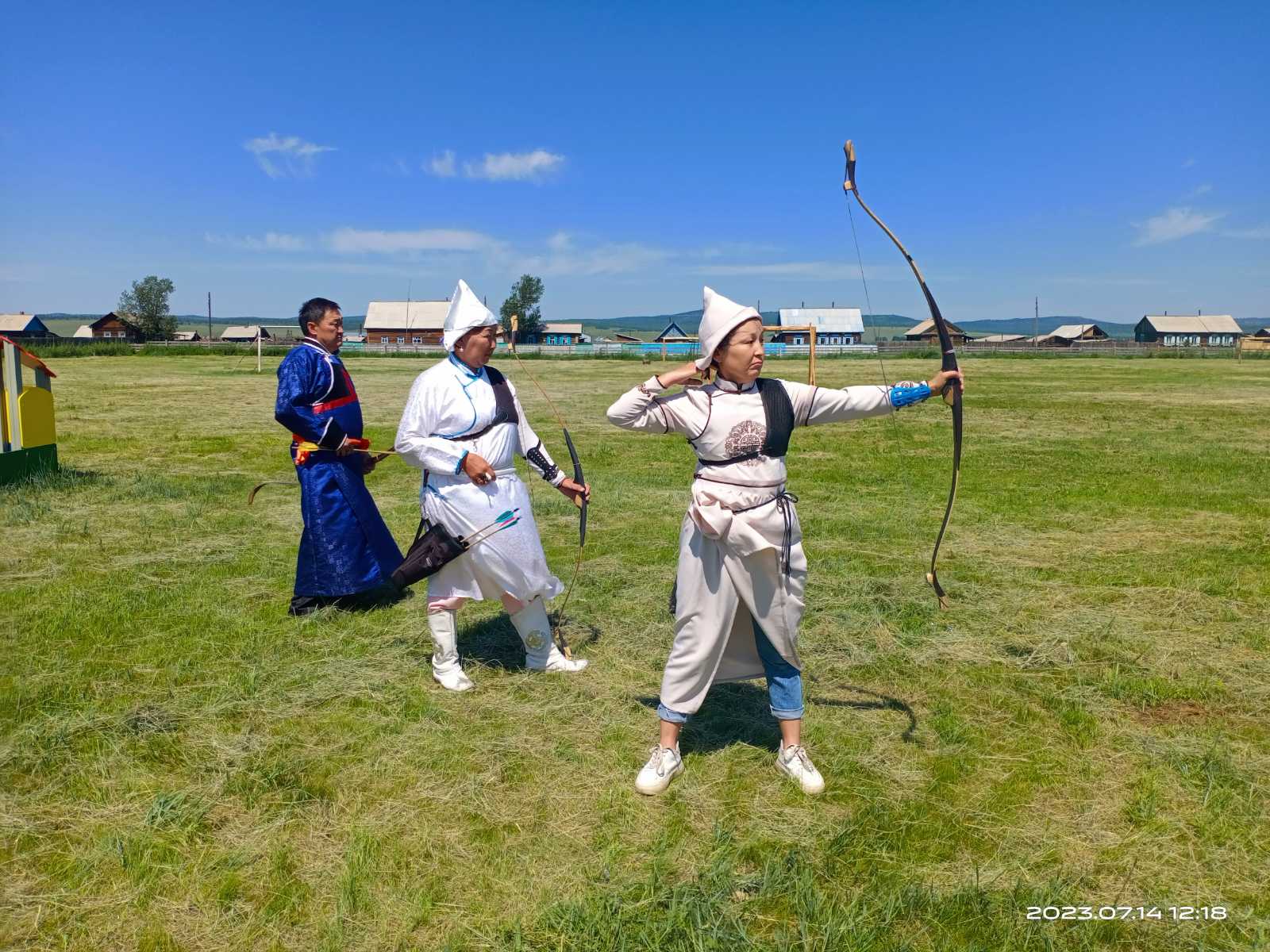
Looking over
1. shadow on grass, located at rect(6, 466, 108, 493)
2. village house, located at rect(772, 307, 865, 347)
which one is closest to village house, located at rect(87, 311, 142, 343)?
village house, located at rect(772, 307, 865, 347)

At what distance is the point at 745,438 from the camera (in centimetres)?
327

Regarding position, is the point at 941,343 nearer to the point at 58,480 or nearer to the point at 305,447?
the point at 305,447

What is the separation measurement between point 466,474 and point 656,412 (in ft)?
4.10

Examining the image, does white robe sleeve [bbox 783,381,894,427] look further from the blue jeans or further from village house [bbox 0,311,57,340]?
village house [bbox 0,311,57,340]

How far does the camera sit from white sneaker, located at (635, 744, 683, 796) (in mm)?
3338

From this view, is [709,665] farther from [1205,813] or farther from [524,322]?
[524,322]

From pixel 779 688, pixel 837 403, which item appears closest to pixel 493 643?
pixel 779 688

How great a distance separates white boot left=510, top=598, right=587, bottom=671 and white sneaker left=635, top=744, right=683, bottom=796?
1.20 m

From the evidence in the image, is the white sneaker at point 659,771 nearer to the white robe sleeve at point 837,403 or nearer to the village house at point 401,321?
the white robe sleeve at point 837,403

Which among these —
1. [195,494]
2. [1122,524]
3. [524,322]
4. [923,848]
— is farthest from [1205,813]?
[524,322]

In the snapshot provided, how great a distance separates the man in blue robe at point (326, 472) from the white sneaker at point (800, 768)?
3.07 meters

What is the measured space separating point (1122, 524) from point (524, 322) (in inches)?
3652

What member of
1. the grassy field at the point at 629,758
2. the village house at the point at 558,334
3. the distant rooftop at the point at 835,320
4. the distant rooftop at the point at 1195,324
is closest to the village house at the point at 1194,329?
the distant rooftop at the point at 1195,324

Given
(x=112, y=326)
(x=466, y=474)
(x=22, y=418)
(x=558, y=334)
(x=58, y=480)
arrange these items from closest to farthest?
1. (x=466, y=474)
2. (x=22, y=418)
3. (x=58, y=480)
4. (x=112, y=326)
5. (x=558, y=334)
